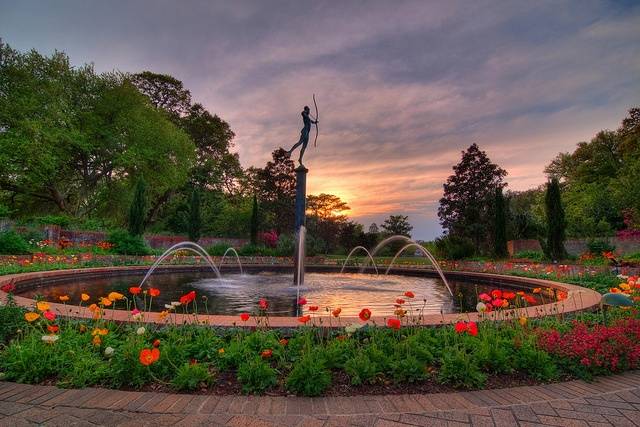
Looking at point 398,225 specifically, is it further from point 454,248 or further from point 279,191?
point 454,248

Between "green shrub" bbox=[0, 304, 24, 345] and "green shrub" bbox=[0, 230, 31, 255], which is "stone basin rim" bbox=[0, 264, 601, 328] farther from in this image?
"green shrub" bbox=[0, 230, 31, 255]

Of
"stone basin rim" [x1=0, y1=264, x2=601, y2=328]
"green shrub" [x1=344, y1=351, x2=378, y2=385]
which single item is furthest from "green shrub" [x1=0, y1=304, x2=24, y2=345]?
"green shrub" [x1=344, y1=351, x2=378, y2=385]

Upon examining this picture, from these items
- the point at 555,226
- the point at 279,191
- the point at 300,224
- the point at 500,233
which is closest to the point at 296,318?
the point at 300,224

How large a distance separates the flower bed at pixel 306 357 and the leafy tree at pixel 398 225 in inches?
1587

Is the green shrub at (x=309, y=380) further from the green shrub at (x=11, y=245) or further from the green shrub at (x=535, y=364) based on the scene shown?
the green shrub at (x=11, y=245)

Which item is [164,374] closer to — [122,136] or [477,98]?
[477,98]

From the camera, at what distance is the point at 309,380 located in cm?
292

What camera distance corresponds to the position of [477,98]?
13.7 meters

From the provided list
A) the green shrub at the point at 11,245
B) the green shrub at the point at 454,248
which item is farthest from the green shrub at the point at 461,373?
the green shrub at the point at 11,245

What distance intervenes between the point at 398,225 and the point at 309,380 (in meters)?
42.3

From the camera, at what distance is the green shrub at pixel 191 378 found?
2951 millimetres

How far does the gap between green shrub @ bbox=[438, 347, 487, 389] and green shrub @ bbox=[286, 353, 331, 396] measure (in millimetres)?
1015

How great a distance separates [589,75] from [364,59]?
7.05 meters

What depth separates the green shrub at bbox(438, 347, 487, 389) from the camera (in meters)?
3.11
